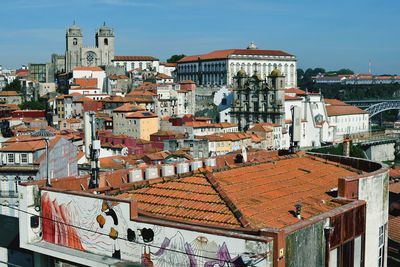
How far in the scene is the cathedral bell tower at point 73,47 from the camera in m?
111

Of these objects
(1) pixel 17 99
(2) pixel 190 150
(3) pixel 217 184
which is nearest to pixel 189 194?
(3) pixel 217 184

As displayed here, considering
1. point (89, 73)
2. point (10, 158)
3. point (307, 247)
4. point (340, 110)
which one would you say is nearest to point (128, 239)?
point (307, 247)

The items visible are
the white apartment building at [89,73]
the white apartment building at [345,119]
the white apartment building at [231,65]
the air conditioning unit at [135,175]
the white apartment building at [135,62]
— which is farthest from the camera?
the white apartment building at [135,62]

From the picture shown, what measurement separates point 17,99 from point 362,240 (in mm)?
95425

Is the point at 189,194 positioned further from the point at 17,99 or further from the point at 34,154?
the point at 17,99

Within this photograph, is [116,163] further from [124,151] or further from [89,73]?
[89,73]

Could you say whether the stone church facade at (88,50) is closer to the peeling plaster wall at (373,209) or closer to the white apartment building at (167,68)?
the white apartment building at (167,68)

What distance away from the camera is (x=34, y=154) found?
99.2 ft

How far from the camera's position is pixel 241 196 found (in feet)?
36.1

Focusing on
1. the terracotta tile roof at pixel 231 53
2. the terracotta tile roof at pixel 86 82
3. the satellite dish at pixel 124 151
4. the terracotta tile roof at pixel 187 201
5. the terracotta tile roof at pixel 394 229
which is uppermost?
the terracotta tile roof at pixel 231 53

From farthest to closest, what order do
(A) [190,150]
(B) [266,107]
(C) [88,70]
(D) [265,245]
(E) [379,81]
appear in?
(E) [379,81] → (C) [88,70] → (B) [266,107] → (A) [190,150] → (D) [265,245]

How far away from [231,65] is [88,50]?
27429 mm

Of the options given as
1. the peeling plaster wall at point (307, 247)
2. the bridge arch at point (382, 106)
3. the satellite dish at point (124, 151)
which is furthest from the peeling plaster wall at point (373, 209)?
the bridge arch at point (382, 106)

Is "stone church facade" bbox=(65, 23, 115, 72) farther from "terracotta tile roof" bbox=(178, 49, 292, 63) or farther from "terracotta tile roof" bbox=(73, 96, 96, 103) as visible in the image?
"terracotta tile roof" bbox=(73, 96, 96, 103)
